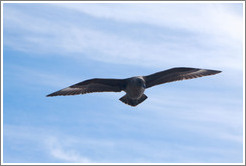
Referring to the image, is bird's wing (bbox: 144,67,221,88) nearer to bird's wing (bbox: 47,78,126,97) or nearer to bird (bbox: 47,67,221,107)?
bird (bbox: 47,67,221,107)

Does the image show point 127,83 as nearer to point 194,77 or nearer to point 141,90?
point 141,90

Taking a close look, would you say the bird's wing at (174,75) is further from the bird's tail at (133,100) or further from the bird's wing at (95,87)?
the bird's wing at (95,87)

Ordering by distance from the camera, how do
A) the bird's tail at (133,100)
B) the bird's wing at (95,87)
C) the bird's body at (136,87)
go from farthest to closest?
the bird's wing at (95,87)
the bird's tail at (133,100)
the bird's body at (136,87)

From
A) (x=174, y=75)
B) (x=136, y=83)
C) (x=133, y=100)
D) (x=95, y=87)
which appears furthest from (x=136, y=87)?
(x=95, y=87)

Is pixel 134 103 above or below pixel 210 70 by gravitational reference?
below

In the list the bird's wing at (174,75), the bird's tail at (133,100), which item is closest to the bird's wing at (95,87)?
the bird's tail at (133,100)

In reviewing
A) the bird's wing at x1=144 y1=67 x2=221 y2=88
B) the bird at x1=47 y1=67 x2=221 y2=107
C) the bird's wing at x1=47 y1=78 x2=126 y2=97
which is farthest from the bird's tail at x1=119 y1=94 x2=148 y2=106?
the bird's wing at x1=47 y1=78 x2=126 y2=97

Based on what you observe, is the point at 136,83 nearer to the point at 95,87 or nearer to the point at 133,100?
the point at 133,100

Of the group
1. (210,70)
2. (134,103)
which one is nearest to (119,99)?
(134,103)
